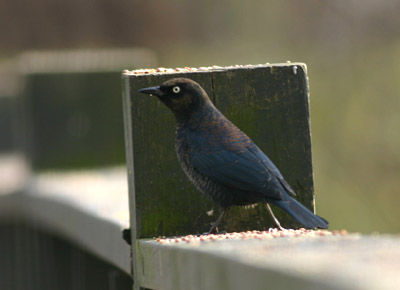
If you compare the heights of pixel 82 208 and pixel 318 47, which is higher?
pixel 318 47

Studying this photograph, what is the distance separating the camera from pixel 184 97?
4.57 metres

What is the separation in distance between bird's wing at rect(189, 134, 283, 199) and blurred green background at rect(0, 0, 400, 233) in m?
9.89

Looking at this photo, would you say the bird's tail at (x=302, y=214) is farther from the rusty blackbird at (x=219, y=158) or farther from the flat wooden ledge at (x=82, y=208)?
the flat wooden ledge at (x=82, y=208)

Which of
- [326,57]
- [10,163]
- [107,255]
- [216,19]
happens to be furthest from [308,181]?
[216,19]

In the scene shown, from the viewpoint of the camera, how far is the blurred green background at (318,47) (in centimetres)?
1590

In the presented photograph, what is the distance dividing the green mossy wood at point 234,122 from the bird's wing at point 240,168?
5.2 inches

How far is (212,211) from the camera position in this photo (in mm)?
4613

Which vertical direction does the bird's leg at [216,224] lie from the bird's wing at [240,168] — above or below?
below

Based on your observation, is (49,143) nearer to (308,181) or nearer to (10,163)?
(10,163)

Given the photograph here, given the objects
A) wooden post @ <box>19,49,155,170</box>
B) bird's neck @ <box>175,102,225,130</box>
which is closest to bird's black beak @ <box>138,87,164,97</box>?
bird's neck @ <box>175,102,225,130</box>

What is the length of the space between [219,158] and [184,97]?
10.2 inches

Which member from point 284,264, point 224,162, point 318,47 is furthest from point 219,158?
point 318,47

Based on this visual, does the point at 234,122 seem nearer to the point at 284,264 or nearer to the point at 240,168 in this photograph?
the point at 240,168

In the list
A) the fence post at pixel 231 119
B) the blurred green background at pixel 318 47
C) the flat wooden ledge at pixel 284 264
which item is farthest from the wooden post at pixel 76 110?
the blurred green background at pixel 318 47
